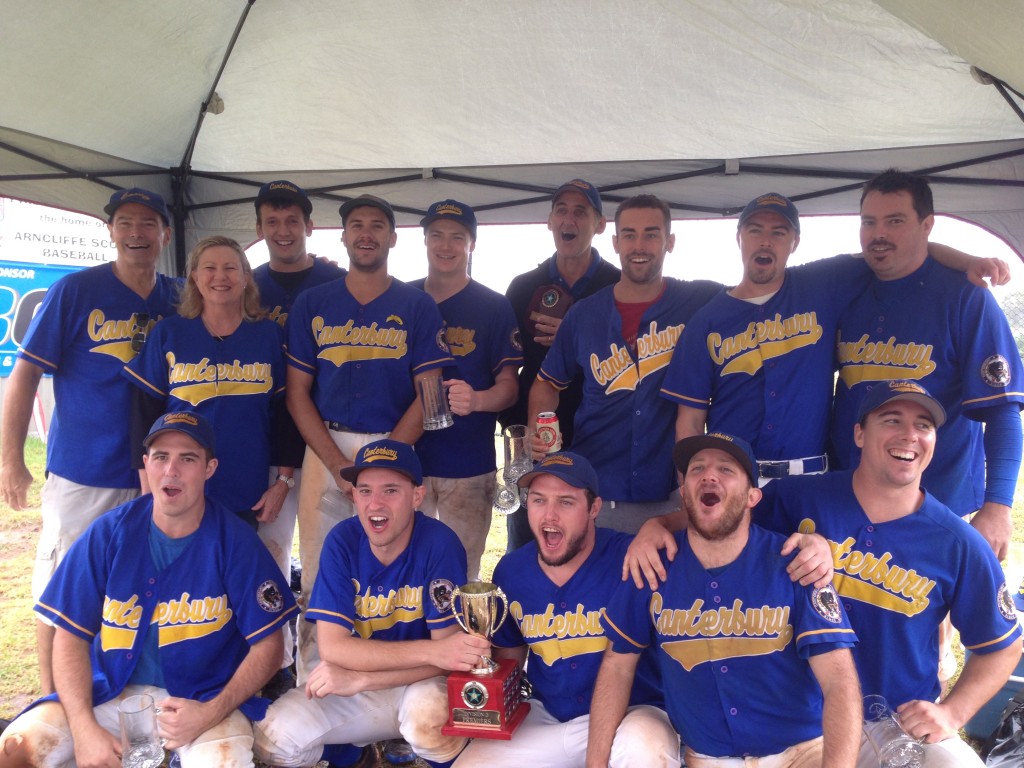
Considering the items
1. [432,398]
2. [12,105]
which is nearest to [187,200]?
[12,105]

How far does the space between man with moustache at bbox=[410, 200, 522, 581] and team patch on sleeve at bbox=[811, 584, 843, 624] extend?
Answer: 6.46ft

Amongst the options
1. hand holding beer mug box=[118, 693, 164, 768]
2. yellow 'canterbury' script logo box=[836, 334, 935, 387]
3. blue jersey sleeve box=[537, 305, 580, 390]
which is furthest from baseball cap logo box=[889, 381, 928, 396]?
hand holding beer mug box=[118, 693, 164, 768]

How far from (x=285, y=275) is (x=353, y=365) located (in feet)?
3.18

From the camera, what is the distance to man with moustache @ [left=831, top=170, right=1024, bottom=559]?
302 centimetres

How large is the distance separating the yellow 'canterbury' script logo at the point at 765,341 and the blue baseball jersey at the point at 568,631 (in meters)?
0.95

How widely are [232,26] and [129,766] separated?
427 centimetres

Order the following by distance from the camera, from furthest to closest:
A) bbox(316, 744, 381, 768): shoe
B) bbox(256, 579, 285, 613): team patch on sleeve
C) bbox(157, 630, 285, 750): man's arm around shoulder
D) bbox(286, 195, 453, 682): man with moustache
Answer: bbox(286, 195, 453, 682): man with moustache < bbox(316, 744, 381, 768): shoe < bbox(256, 579, 285, 613): team patch on sleeve < bbox(157, 630, 285, 750): man's arm around shoulder

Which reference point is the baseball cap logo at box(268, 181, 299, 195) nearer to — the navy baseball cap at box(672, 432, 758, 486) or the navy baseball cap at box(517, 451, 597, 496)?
the navy baseball cap at box(517, 451, 597, 496)

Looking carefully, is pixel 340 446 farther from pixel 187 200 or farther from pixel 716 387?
pixel 187 200

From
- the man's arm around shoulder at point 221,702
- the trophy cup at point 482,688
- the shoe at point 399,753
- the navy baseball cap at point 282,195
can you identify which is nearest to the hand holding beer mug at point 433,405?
the trophy cup at point 482,688

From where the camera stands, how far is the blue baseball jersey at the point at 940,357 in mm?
3064

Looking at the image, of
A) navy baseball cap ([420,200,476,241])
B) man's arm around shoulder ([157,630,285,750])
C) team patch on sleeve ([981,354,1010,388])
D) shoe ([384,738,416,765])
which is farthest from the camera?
navy baseball cap ([420,200,476,241])

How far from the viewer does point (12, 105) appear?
4.39m

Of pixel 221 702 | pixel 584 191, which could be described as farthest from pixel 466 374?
pixel 221 702
